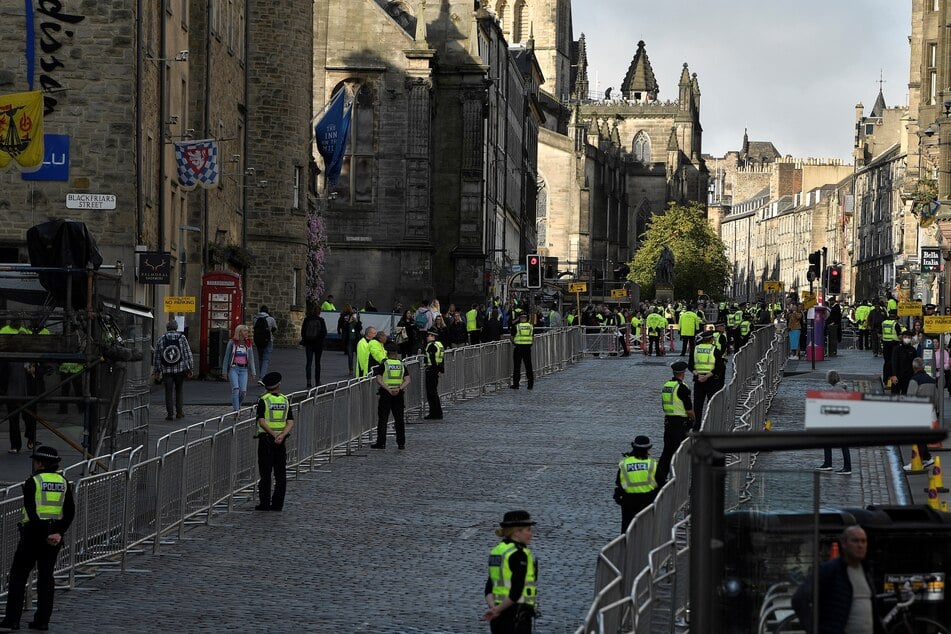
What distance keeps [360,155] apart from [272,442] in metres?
43.4

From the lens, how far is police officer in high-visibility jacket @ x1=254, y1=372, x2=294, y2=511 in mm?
19984

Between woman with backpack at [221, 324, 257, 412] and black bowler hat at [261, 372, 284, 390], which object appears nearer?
black bowler hat at [261, 372, 284, 390]

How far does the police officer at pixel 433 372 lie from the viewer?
30.4 meters

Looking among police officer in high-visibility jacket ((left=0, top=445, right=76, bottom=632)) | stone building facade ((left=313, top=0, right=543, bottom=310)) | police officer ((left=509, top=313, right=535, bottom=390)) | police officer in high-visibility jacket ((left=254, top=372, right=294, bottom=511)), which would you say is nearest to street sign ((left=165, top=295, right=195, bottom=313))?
police officer ((left=509, top=313, right=535, bottom=390))

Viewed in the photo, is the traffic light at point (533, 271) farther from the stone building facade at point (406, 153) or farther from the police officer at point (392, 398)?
the police officer at point (392, 398)

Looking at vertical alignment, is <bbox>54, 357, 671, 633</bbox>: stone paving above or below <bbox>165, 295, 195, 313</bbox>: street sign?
below

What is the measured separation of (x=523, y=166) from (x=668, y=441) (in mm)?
76113

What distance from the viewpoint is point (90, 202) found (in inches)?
1136

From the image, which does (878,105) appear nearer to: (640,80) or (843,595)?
(640,80)

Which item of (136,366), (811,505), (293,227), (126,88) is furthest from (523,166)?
(811,505)

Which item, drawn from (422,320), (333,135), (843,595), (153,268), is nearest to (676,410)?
(153,268)

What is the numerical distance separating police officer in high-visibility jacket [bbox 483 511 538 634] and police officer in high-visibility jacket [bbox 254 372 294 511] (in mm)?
9049

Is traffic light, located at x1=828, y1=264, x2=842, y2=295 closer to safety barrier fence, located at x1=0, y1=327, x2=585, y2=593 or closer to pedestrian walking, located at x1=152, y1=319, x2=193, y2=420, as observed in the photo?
safety barrier fence, located at x1=0, y1=327, x2=585, y2=593

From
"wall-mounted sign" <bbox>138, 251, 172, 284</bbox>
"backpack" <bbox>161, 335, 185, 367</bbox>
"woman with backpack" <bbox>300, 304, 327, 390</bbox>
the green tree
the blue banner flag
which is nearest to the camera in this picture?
"backpack" <bbox>161, 335, 185, 367</bbox>
